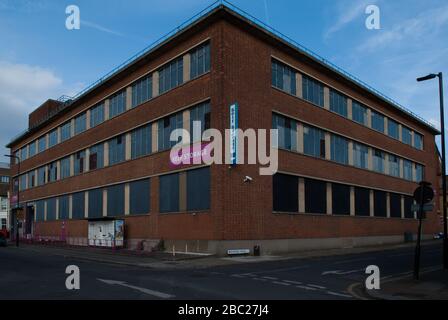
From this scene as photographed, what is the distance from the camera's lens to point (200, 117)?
1272 inches

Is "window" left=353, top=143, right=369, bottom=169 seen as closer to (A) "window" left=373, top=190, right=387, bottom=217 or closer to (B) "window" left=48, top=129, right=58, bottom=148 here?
(A) "window" left=373, top=190, right=387, bottom=217

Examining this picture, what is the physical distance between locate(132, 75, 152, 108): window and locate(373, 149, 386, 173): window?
77.4 feet

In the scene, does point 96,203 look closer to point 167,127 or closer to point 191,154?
point 167,127

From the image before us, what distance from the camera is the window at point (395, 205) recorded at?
51969 mm

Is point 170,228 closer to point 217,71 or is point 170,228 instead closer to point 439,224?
point 217,71

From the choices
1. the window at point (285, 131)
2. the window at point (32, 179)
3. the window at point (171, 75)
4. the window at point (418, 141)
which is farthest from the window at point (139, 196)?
the window at point (418, 141)

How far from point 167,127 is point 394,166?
2866 cm

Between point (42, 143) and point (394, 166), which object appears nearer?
point (394, 166)

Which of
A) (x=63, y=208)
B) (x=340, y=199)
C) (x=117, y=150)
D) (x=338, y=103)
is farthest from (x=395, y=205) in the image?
(x=63, y=208)

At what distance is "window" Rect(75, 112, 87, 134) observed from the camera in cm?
4909

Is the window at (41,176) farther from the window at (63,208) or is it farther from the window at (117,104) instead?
the window at (117,104)

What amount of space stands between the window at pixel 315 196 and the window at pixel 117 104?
16.2 meters
